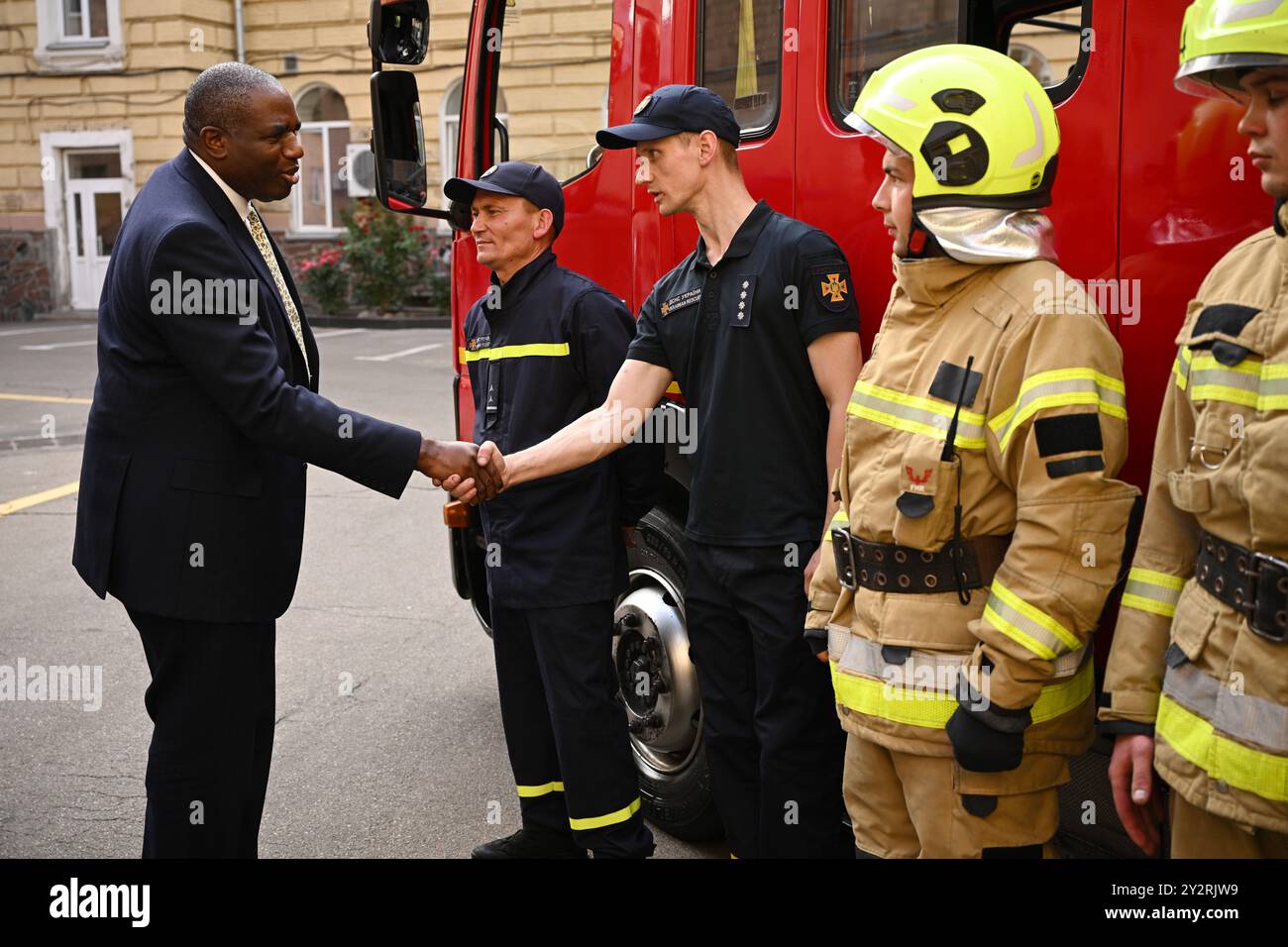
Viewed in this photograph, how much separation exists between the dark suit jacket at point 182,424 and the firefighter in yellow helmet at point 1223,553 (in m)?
1.92

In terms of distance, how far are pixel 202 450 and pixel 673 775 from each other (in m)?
1.78

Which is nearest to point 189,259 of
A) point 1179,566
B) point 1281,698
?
point 1179,566

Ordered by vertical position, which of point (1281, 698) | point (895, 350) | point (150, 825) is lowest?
point (150, 825)

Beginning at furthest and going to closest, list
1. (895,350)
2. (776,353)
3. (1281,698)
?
(776,353), (895,350), (1281,698)

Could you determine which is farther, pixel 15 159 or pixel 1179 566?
pixel 15 159

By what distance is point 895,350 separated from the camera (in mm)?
2543

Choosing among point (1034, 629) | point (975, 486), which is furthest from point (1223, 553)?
point (975, 486)

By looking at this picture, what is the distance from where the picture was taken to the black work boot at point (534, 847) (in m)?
3.89

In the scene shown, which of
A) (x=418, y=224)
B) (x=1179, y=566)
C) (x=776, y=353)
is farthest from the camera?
(x=418, y=224)

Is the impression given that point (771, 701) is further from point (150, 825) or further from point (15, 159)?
point (15, 159)

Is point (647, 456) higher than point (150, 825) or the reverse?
higher

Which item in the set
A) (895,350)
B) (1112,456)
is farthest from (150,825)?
(1112,456)

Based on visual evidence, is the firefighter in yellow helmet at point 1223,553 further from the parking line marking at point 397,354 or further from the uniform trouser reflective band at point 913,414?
the parking line marking at point 397,354

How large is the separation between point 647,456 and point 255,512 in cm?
111
